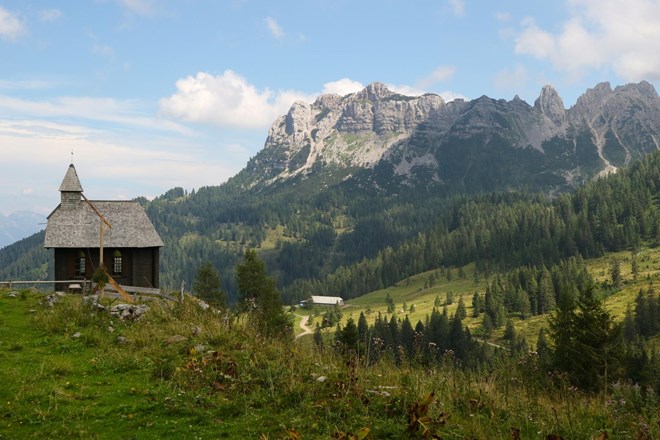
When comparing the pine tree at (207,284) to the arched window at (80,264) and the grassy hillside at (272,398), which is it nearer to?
the arched window at (80,264)

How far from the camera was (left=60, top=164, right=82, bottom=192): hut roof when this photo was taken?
151 ft

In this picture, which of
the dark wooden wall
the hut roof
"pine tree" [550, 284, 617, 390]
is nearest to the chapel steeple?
the hut roof

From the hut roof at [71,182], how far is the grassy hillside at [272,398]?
30.4 m

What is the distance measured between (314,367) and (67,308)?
17.3 m

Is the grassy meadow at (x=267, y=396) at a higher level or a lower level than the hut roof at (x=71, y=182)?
lower

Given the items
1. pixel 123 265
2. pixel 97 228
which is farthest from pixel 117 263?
pixel 97 228

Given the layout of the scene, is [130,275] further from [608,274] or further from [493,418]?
[608,274]

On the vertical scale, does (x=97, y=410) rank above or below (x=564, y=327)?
above

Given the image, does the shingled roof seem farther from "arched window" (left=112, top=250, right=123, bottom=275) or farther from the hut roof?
"arched window" (left=112, top=250, right=123, bottom=275)

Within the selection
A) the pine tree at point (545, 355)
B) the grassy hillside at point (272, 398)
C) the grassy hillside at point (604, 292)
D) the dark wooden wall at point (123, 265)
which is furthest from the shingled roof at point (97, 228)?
the grassy hillside at point (604, 292)

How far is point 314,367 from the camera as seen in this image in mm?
15477

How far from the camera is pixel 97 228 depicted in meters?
46.2

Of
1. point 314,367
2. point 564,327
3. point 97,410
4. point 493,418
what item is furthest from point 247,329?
point 564,327

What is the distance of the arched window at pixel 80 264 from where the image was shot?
151 feet
